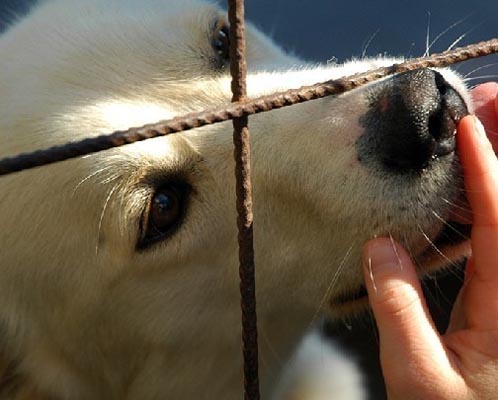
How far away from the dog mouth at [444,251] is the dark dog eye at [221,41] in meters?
0.74

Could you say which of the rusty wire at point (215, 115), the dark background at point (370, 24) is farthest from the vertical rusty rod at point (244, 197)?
the dark background at point (370, 24)

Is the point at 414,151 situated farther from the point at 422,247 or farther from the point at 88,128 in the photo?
the point at 88,128

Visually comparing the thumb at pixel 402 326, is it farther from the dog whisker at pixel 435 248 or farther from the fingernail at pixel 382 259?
the dog whisker at pixel 435 248

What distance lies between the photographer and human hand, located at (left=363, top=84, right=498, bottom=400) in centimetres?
133

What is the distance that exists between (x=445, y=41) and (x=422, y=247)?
5.51ft

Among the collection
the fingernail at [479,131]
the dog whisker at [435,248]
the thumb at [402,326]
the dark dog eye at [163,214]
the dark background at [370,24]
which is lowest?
the thumb at [402,326]

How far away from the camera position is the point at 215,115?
4.07ft

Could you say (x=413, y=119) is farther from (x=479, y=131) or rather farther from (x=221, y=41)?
(x=221, y=41)

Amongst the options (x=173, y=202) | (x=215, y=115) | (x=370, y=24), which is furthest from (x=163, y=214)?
(x=370, y=24)

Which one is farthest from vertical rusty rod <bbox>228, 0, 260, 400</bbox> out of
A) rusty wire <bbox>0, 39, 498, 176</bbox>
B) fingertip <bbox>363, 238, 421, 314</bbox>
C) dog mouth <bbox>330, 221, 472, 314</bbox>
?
dog mouth <bbox>330, 221, 472, 314</bbox>

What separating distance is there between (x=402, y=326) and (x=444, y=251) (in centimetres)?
34

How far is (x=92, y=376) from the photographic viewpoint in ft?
6.20

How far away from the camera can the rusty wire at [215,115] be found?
1.13 meters

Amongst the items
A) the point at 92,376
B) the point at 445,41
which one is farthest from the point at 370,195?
the point at 445,41
